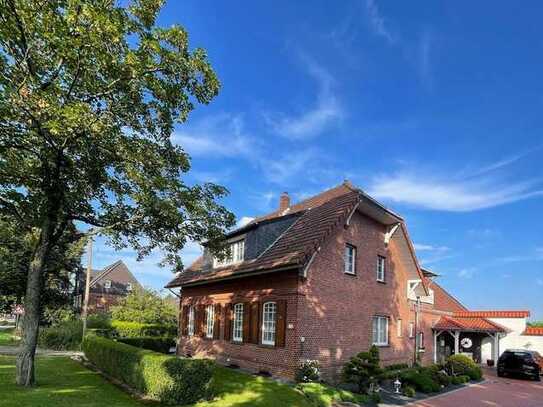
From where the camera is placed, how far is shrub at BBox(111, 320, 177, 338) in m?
31.2

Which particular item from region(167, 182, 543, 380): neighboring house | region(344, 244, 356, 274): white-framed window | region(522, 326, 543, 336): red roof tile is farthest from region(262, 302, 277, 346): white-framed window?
region(522, 326, 543, 336): red roof tile

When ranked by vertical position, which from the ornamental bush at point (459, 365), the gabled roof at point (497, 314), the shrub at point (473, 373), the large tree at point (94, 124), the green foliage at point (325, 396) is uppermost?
the large tree at point (94, 124)

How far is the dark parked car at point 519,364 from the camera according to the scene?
73.3ft

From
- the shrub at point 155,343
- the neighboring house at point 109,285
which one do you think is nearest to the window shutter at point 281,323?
the shrub at point 155,343

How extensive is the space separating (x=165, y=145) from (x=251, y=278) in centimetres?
726

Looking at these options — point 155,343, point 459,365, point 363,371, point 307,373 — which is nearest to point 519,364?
point 459,365

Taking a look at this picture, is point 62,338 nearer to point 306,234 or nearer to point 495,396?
point 306,234

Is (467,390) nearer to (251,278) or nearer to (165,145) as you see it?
(251,278)

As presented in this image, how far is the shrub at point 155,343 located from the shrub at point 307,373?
13.4 metres

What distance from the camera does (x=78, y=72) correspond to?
1047cm

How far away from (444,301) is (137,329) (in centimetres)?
2241

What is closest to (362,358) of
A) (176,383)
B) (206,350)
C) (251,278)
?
(251,278)

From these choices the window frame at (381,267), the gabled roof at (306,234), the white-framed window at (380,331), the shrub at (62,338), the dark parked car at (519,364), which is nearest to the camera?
the gabled roof at (306,234)

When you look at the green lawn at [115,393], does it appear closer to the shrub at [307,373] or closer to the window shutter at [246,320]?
the shrub at [307,373]
